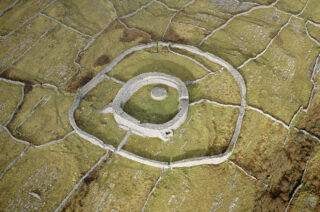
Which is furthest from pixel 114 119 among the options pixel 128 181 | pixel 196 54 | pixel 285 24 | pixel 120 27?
pixel 285 24

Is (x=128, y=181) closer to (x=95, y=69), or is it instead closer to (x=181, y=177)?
(x=181, y=177)

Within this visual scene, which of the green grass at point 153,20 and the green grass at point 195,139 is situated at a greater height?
the green grass at point 153,20

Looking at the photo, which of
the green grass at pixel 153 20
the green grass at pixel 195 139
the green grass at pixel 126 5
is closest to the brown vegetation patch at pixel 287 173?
the green grass at pixel 195 139

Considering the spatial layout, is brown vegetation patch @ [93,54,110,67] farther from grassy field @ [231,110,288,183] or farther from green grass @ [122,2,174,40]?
grassy field @ [231,110,288,183]

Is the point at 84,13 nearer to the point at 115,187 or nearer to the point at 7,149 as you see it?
the point at 7,149

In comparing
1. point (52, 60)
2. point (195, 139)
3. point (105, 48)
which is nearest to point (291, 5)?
point (195, 139)

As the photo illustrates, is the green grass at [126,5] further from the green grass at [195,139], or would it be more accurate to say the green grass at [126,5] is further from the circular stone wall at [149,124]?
the green grass at [195,139]
